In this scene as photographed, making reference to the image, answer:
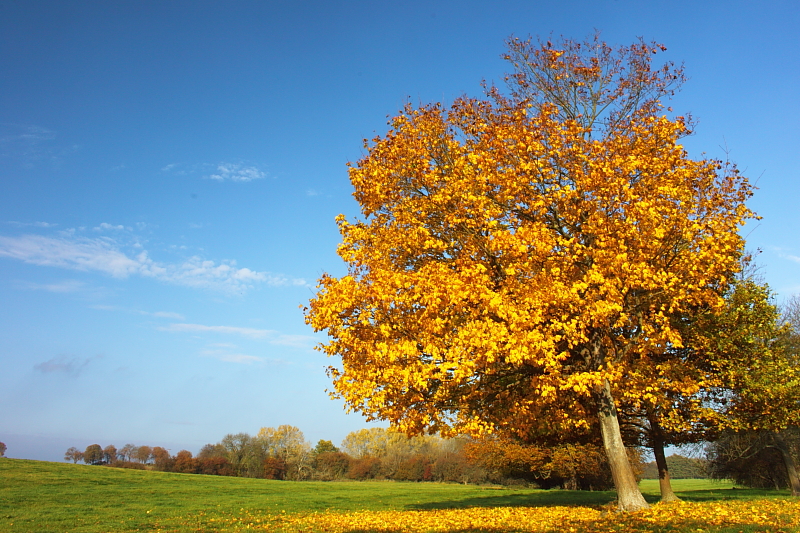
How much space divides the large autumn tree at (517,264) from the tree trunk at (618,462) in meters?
0.05

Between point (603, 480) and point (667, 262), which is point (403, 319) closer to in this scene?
point (667, 262)

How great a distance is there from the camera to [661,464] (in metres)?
24.5

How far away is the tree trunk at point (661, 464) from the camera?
75.0 ft

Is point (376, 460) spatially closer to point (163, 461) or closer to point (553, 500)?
point (163, 461)

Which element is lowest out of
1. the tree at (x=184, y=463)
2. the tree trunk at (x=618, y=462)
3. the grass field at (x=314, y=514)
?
the tree at (x=184, y=463)

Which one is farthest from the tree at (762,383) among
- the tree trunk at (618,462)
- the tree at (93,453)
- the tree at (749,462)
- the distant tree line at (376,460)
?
the tree at (93,453)

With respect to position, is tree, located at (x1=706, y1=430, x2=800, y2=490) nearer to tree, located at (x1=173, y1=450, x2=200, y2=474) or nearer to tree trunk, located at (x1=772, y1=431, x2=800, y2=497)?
tree trunk, located at (x1=772, y1=431, x2=800, y2=497)

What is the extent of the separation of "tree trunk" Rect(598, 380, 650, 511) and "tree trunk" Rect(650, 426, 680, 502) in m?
9.79

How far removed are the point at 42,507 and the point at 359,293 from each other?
20.8m

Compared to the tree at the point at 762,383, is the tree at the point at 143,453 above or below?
below

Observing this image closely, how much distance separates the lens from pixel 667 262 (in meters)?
14.8

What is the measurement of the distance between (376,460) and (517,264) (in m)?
79.4

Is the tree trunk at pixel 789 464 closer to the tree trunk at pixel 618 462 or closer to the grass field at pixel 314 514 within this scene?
the grass field at pixel 314 514

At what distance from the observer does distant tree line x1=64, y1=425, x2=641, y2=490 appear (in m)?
46.9
